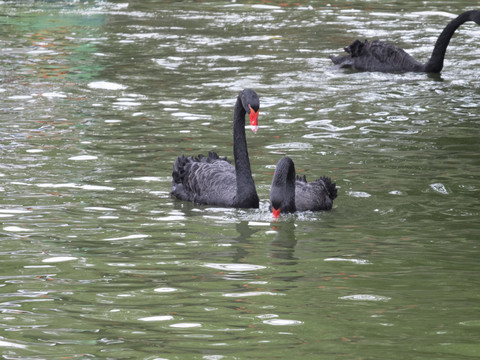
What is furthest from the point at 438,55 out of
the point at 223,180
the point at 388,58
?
the point at 223,180

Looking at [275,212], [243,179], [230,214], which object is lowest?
[230,214]

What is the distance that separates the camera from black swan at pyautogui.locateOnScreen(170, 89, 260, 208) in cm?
784

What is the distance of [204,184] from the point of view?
26.8ft

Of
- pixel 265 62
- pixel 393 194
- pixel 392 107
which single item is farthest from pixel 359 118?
pixel 265 62

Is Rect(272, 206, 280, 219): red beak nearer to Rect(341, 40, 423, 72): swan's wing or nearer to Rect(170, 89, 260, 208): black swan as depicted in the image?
Rect(170, 89, 260, 208): black swan

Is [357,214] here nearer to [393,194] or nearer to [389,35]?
[393,194]

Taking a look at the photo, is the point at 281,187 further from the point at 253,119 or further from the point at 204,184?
the point at 204,184

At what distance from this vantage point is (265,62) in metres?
15.8

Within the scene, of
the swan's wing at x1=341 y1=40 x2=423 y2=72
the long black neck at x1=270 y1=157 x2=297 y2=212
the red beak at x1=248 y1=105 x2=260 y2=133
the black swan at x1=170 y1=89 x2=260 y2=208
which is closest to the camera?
the red beak at x1=248 y1=105 x2=260 y2=133

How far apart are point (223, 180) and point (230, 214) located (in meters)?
0.54

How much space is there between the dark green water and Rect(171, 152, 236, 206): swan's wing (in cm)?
12

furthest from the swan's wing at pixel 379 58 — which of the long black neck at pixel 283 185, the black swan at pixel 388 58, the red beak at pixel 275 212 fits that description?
the red beak at pixel 275 212

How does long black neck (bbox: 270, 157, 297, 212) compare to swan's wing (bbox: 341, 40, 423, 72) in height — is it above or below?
below

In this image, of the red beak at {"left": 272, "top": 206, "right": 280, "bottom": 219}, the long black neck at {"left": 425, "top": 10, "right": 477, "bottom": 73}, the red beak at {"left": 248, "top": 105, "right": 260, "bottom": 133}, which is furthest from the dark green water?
the red beak at {"left": 248, "top": 105, "right": 260, "bottom": 133}
